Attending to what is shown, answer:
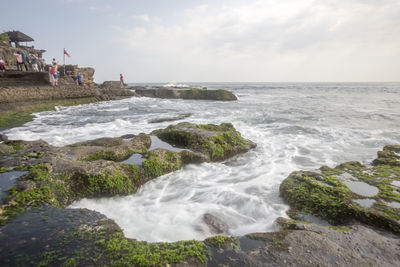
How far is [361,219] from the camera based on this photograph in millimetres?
2928

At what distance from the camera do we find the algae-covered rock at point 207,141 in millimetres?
6004

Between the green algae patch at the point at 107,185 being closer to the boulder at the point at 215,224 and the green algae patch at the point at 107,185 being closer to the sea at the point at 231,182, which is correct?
the sea at the point at 231,182

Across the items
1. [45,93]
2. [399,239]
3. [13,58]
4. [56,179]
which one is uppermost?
[13,58]

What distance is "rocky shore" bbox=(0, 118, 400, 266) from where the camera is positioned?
213cm

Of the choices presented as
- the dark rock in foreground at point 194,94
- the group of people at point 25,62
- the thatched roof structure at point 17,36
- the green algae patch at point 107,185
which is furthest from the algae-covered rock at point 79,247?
the thatched roof structure at point 17,36

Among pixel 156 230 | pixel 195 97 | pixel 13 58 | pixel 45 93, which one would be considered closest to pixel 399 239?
pixel 156 230

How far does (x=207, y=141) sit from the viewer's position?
6.16 metres

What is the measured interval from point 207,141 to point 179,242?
392cm

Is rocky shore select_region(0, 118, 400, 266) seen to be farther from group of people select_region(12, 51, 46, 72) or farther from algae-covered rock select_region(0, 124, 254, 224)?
group of people select_region(12, 51, 46, 72)

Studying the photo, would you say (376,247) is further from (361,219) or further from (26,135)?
(26,135)

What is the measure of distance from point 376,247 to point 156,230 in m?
2.71

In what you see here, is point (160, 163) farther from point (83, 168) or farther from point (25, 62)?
point (25, 62)

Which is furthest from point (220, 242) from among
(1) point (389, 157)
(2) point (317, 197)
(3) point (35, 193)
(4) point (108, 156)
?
(1) point (389, 157)

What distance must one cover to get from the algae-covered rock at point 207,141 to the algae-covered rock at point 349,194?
7.47ft
